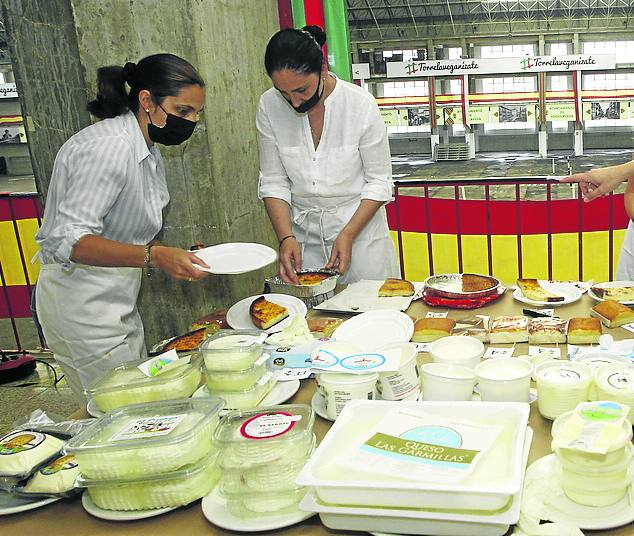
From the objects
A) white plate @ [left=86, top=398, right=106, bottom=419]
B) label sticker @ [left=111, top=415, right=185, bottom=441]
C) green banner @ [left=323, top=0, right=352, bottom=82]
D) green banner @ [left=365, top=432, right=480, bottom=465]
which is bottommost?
white plate @ [left=86, top=398, right=106, bottom=419]

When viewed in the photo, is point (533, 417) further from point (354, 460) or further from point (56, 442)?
point (56, 442)

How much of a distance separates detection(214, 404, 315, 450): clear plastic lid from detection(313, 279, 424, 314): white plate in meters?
1.00

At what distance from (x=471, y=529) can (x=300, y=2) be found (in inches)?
151

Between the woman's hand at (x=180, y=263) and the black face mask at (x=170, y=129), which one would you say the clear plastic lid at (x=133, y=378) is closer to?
the woman's hand at (x=180, y=263)

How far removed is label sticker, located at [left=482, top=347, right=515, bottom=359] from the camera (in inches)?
74.8

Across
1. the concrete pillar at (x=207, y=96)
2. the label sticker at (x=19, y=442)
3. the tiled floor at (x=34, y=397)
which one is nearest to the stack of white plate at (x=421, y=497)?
the label sticker at (x=19, y=442)

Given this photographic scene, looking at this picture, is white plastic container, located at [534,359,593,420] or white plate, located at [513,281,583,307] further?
white plate, located at [513,281,583,307]

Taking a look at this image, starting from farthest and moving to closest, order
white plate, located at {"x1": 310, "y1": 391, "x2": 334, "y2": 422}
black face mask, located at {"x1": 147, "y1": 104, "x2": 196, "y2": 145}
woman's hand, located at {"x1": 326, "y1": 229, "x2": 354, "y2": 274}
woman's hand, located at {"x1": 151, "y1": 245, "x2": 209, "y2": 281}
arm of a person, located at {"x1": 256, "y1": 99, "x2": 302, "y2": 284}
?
arm of a person, located at {"x1": 256, "y1": 99, "x2": 302, "y2": 284} < woman's hand, located at {"x1": 326, "y1": 229, "x2": 354, "y2": 274} < black face mask, located at {"x1": 147, "y1": 104, "x2": 196, "y2": 145} < woman's hand, located at {"x1": 151, "y1": 245, "x2": 209, "y2": 281} < white plate, located at {"x1": 310, "y1": 391, "x2": 334, "y2": 422}

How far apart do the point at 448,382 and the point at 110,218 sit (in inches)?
59.2

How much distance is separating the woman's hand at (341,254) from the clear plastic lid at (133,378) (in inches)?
44.8

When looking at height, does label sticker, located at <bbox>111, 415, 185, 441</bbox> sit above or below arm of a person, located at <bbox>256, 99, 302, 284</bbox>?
below

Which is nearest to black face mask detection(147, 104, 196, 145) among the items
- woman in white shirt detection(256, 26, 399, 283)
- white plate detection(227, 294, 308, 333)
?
woman in white shirt detection(256, 26, 399, 283)

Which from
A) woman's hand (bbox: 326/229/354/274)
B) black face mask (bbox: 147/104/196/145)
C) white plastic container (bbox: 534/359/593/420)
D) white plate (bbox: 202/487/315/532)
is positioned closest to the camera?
white plate (bbox: 202/487/315/532)

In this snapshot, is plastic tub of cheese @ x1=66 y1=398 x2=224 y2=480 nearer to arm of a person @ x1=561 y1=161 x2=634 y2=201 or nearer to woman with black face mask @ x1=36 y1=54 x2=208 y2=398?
woman with black face mask @ x1=36 y1=54 x2=208 y2=398
